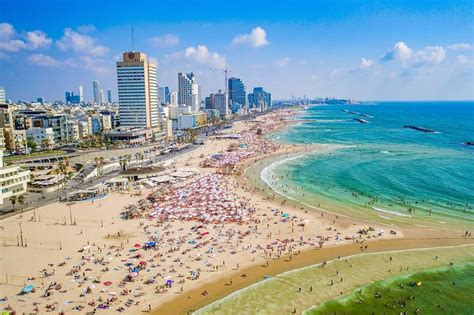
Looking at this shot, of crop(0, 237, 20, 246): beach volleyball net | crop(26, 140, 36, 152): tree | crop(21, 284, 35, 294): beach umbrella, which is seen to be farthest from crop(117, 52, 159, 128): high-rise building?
crop(21, 284, 35, 294): beach umbrella

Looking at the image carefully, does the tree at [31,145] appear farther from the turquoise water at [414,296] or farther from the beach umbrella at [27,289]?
the turquoise water at [414,296]

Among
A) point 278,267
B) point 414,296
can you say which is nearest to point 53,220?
point 278,267

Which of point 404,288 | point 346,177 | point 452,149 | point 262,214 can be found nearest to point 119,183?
point 262,214

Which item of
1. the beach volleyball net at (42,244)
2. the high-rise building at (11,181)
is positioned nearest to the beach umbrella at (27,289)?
the beach volleyball net at (42,244)

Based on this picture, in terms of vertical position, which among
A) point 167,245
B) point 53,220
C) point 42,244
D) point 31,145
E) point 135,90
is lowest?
point 167,245

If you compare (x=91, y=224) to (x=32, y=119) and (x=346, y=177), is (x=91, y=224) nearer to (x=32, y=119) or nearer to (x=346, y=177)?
(x=346, y=177)

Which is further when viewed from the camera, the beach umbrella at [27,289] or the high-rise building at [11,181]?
the high-rise building at [11,181]

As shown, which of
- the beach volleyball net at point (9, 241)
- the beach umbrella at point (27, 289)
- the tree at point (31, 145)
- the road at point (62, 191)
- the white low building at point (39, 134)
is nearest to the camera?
the beach umbrella at point (27, 289)

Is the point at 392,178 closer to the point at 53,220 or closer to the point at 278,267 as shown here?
the point at 278,267
